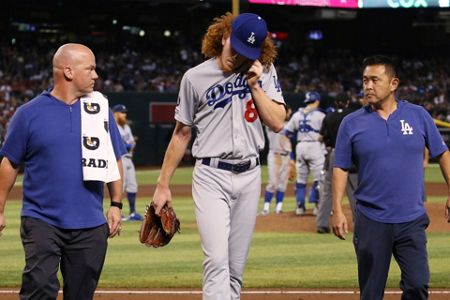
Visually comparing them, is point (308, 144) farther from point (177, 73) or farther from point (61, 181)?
point (177, 73)

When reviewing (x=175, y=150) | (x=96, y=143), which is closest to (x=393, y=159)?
(x=175, y=150)

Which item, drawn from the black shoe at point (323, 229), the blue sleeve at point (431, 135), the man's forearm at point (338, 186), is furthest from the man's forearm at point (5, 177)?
the black shoe at point (323, 229)

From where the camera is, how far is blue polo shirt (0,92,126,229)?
6145 mm

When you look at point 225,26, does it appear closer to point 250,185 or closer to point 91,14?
point 250,185

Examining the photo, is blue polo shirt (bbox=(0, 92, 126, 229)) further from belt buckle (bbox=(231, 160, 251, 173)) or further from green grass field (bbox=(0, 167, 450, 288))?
green grass field (bbox=(0, 167, 450, 288))

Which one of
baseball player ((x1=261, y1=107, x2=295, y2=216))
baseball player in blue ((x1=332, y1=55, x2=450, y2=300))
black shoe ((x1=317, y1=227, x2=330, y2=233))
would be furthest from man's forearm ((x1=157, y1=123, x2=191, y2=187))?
baseball player ((x1=261, y1=107, x2=295, y2=216))

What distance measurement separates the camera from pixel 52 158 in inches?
242

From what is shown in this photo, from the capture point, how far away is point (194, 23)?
4884cm

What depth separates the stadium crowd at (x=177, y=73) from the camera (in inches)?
1527

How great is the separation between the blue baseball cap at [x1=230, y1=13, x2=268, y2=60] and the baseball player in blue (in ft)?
3.34

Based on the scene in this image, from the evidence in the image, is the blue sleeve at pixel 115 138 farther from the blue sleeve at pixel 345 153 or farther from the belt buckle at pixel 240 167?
the blue sleeve at pixel 345 153

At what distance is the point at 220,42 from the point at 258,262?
623cm

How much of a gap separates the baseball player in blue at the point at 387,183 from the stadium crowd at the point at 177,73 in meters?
28.3

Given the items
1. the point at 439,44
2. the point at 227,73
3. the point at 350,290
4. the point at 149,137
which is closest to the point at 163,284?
the point at 350,290
